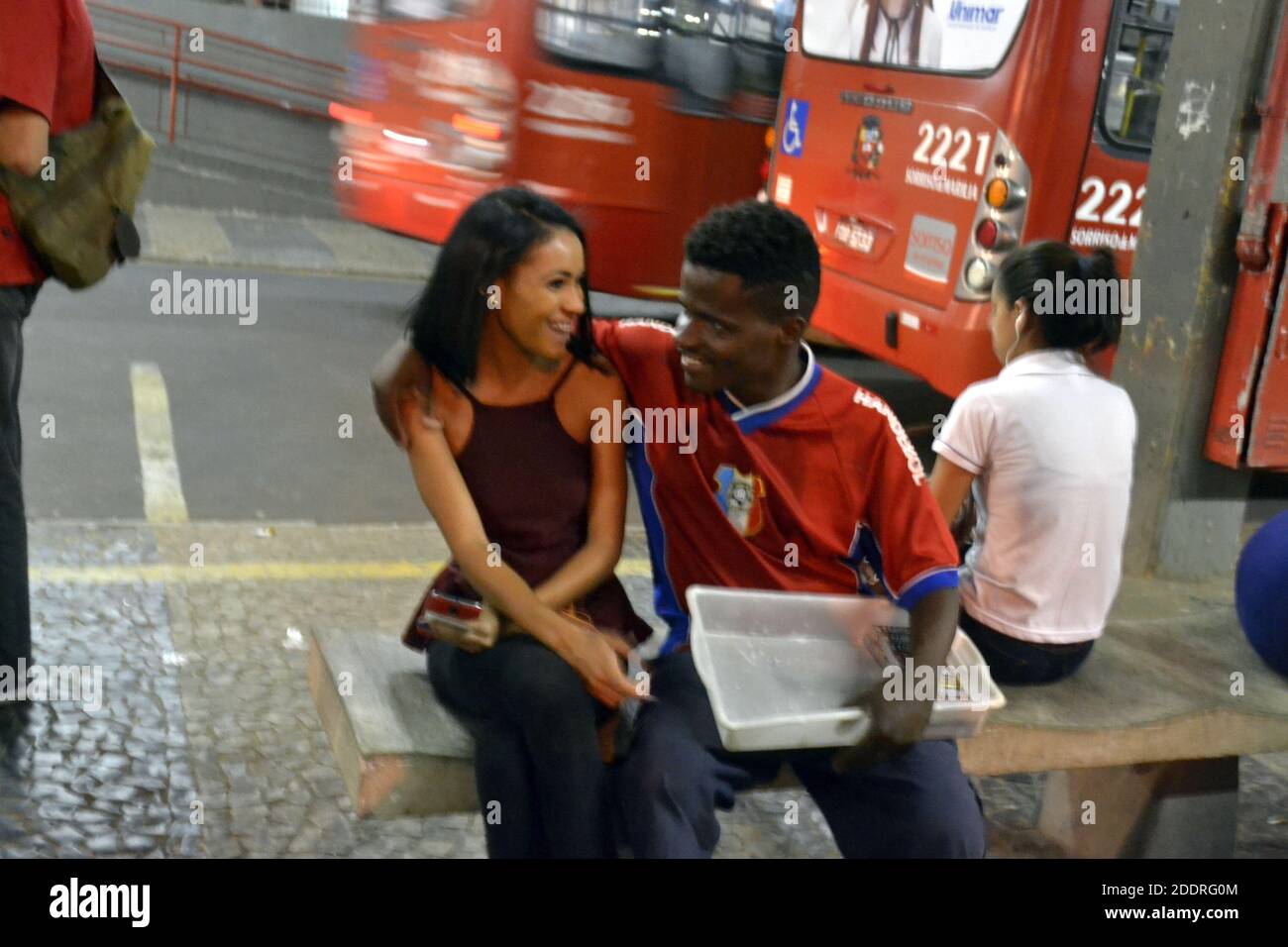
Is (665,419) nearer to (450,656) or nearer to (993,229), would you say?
(450,656)

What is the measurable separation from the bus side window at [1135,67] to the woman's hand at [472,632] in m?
4.56

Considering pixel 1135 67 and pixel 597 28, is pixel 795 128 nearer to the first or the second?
Result: pixel 597 28

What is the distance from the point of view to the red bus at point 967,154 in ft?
20.2

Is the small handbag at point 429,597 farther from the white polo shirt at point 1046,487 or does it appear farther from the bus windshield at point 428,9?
the bus windshield at point 428,9

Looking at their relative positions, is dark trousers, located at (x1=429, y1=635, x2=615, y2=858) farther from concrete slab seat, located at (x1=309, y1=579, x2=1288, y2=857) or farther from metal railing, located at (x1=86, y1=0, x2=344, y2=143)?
metal railing, located at (x1=86, y1=0, x2=344, y2=143)

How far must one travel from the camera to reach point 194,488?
19.1 feet

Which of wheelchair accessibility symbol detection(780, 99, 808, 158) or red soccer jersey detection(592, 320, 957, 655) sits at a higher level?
wheelchair accessibility symbol detection(780, 99, 808, 158)

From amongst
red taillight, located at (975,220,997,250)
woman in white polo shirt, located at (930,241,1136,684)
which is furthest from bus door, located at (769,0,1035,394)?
woman in white polo shirt, located at (930,241,1136,684)

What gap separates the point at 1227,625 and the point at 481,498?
216 centimetres

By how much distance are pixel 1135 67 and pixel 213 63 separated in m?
11.4

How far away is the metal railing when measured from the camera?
14992mm

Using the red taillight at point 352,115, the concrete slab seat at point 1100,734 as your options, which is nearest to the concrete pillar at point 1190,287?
the concrete slab seat at point 1100,734

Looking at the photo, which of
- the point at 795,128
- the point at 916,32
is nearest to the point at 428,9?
the point at 795,128

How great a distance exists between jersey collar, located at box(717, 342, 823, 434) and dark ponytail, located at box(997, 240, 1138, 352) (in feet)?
2.38
